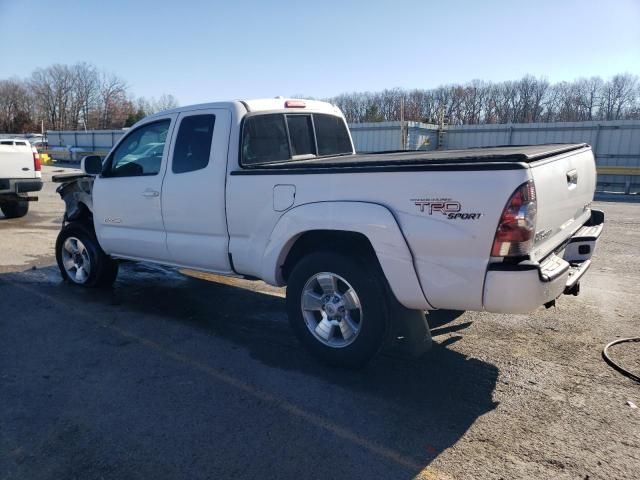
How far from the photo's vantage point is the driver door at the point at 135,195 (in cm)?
509

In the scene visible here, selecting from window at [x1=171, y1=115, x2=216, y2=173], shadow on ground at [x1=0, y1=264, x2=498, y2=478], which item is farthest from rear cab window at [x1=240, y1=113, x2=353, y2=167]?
shadow on ground at [x1=0, y1=264, x2=498, y2=478]

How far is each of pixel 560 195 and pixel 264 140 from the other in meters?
2.60

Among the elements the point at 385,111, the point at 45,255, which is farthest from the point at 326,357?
the point at 385,111

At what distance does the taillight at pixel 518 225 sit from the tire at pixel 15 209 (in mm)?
11746

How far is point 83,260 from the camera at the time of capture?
6137 millimetres

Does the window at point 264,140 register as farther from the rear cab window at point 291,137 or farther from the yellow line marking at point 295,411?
the yellow line marking at point 295,411

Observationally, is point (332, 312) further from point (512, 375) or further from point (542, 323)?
point (542, 323)

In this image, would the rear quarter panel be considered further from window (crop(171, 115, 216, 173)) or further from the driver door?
the driver door

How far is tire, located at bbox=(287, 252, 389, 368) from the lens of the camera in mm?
3611

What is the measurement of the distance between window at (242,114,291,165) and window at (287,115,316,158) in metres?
0.11

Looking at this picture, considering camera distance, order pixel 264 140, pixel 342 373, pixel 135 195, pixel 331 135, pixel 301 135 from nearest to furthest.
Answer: pixel 342 373 < pixel 264 140 < pixel 301 135 < pixel 135 195 < pixel 331 135

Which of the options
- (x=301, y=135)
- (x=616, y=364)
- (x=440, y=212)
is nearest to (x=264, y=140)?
(x=301, y=135)

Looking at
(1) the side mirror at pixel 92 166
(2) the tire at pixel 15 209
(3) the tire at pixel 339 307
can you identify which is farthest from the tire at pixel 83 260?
(2) the tire at pixel 15 209

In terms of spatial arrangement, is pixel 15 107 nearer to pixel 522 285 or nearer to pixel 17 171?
pixel 17 171
